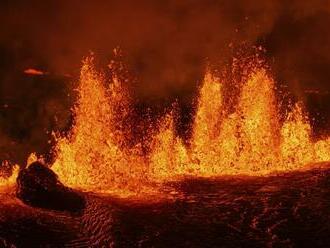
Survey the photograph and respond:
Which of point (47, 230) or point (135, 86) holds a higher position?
point (135, 86)

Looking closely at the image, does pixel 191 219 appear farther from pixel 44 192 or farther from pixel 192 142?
Result: pixel 192 142

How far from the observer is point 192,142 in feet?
53.1

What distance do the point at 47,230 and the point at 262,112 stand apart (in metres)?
10.2

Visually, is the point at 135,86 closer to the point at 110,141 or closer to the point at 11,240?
the point at 110,141

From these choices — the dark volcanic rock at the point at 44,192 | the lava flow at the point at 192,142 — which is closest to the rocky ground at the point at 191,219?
the dark volcanic rock at the point at 44,192

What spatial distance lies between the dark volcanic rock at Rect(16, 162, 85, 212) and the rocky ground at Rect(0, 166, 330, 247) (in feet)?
0.50

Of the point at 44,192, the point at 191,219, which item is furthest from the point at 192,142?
the point at 191,219

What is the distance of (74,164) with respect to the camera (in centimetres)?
1336

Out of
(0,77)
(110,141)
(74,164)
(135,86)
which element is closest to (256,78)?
(135,86)

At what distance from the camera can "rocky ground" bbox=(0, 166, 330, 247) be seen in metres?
7.19

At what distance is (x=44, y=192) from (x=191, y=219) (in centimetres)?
283

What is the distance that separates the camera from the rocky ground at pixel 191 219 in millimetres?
7191

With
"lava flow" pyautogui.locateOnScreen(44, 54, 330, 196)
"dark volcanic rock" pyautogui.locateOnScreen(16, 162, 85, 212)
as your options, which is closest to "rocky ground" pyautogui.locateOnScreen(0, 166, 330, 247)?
"dark volcanic rock" pyautogui.locateOnScreen(16, 162, 85, 212)

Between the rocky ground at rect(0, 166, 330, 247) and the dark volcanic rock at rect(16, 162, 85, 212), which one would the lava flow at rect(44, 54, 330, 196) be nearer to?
the dark volcanic rock at rect(16, 162, 85, 212)
